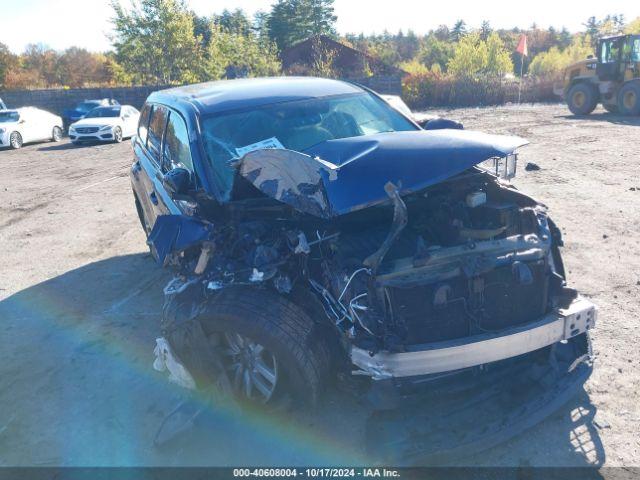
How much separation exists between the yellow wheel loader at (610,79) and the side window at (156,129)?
1513 centimetres

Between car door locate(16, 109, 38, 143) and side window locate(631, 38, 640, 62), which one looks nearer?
side window locate(631, 38, 640, 62)

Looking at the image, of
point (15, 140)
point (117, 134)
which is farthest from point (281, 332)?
point (15, 140)

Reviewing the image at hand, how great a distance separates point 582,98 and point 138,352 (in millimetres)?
17473

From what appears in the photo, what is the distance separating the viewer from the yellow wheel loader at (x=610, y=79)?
1550 cm

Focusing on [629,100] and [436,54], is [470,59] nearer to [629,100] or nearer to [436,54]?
[436,54]

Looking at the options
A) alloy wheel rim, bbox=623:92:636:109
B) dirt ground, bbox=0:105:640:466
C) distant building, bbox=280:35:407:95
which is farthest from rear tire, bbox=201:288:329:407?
distant building, bbox=280:35:407:95

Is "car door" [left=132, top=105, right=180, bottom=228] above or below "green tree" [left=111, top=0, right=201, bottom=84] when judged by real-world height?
below

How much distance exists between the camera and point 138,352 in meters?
4.08

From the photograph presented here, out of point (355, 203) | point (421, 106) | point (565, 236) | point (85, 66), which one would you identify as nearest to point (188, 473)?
point (355, 203)

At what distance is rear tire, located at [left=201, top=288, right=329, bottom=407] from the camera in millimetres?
2889

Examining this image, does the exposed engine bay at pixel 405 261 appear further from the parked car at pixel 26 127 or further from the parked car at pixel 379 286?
the parked car at pixel 26 127

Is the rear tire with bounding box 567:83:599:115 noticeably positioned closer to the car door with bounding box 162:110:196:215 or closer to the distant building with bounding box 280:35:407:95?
the distant building with bounding box 280:35:407:95

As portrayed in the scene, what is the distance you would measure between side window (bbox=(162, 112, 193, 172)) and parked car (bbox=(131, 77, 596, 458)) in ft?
1.31

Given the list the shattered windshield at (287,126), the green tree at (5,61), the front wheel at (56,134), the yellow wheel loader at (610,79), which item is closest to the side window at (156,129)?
the shattered windshield at (287,126)
